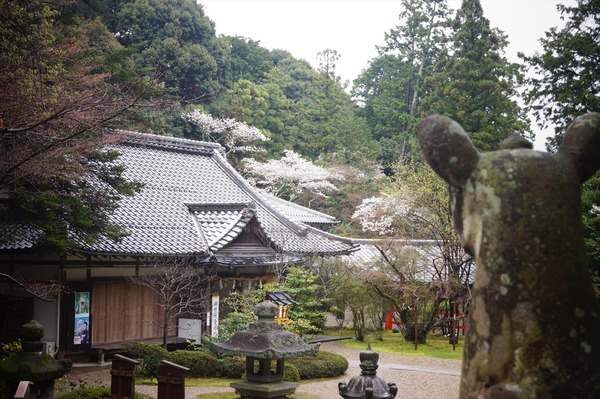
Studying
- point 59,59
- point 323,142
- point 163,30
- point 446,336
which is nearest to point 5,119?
point 59,59

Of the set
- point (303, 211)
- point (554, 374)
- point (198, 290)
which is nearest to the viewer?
point (554, 374)

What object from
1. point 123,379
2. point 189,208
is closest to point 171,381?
point 123,379

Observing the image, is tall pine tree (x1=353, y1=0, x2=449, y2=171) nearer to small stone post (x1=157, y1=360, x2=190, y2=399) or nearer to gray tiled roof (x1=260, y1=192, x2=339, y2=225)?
gray tiled roof (x1=260, y1=192, x2=339, y2=225)

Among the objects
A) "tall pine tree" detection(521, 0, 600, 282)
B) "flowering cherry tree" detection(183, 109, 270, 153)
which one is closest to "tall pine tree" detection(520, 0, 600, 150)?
"tall pine tree" detection(521, 0, 600, 282)

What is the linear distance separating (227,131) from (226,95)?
422cm

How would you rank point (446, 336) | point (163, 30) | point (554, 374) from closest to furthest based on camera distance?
point (554, 374), point (446, 336), point (163, 30)

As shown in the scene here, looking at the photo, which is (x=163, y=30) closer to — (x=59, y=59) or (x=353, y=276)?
(x=353, y=276)

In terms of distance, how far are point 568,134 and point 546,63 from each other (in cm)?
1867

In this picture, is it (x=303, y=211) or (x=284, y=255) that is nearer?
(x=284, y=255)

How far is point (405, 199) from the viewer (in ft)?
87.9

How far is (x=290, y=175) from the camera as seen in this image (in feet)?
125

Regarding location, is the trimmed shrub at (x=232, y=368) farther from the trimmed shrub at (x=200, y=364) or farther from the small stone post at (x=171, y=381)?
the small stone post at (x=171, y=381)

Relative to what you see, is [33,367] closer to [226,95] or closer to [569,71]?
[569,71]

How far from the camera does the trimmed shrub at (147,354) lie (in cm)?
1555
